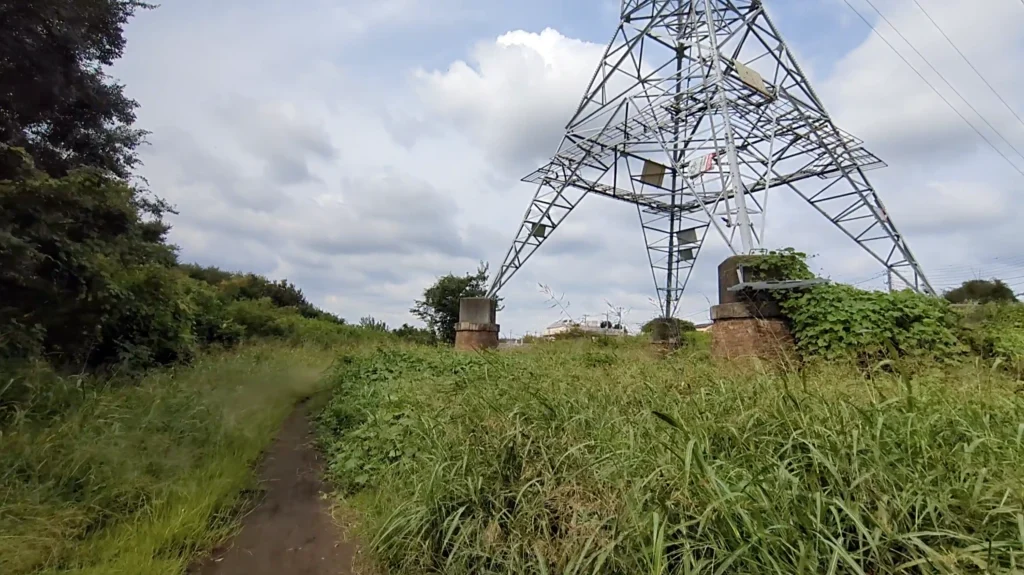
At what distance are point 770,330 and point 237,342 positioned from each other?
31.9 ft

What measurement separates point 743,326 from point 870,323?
3.56 feet

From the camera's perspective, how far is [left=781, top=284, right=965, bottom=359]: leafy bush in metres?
4.18

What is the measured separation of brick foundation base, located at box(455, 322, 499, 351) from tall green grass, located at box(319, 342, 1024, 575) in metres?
5.44

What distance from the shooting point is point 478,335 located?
893 centimetres

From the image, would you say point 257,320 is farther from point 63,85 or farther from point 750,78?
point 750,78

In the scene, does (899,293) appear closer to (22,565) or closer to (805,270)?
(805,270)

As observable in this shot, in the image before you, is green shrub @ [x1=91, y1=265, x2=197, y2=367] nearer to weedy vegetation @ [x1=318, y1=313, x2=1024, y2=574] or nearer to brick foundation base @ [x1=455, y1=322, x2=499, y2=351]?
weedy vegetation @ [x1=318, y1=313, x2=1024, y2=574]

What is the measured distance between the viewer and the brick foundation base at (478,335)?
888cm

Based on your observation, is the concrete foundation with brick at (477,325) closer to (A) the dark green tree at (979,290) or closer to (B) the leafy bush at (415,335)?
(B) the leafy bush at (415,335)

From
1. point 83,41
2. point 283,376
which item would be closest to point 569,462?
point 283,376

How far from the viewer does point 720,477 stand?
1732 millimetres

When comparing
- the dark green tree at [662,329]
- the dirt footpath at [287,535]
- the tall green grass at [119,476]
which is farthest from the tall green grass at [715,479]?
the dark green tree at [662,329]

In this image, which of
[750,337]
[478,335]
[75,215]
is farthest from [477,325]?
[75,215]

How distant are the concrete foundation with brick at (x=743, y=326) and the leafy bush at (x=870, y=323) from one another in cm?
22
